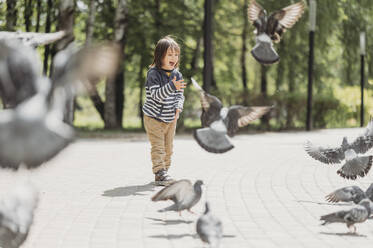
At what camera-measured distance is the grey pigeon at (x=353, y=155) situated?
5.94 m

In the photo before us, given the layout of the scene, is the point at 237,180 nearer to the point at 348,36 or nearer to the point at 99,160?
the point at 99,160

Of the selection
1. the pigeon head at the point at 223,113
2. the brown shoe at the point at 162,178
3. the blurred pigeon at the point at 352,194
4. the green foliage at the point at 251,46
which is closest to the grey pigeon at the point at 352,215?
the blurred pigeon at the point at 352,194

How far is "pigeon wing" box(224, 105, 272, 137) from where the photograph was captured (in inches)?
194

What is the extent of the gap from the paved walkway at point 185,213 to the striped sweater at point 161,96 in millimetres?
942

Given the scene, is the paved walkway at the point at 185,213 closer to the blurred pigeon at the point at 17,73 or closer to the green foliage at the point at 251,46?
the blurred pigeon at the point at 17,73

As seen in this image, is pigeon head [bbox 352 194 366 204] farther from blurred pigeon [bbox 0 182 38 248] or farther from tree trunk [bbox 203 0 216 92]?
tree trunk [bbox 203 0 216 92]

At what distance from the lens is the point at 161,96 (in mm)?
7023

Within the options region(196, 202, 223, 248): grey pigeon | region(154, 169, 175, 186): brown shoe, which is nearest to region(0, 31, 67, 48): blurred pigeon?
region(196, 202, 223, 248): grey pigeon

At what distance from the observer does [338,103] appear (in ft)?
92.1

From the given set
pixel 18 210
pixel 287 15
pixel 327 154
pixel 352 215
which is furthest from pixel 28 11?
pixel 18 210

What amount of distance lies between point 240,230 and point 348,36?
25.4m

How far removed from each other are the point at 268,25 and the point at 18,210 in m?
2.64

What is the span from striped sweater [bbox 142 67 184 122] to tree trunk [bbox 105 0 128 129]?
11.3 metres

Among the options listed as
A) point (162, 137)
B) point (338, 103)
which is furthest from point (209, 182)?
point (338, 103)
